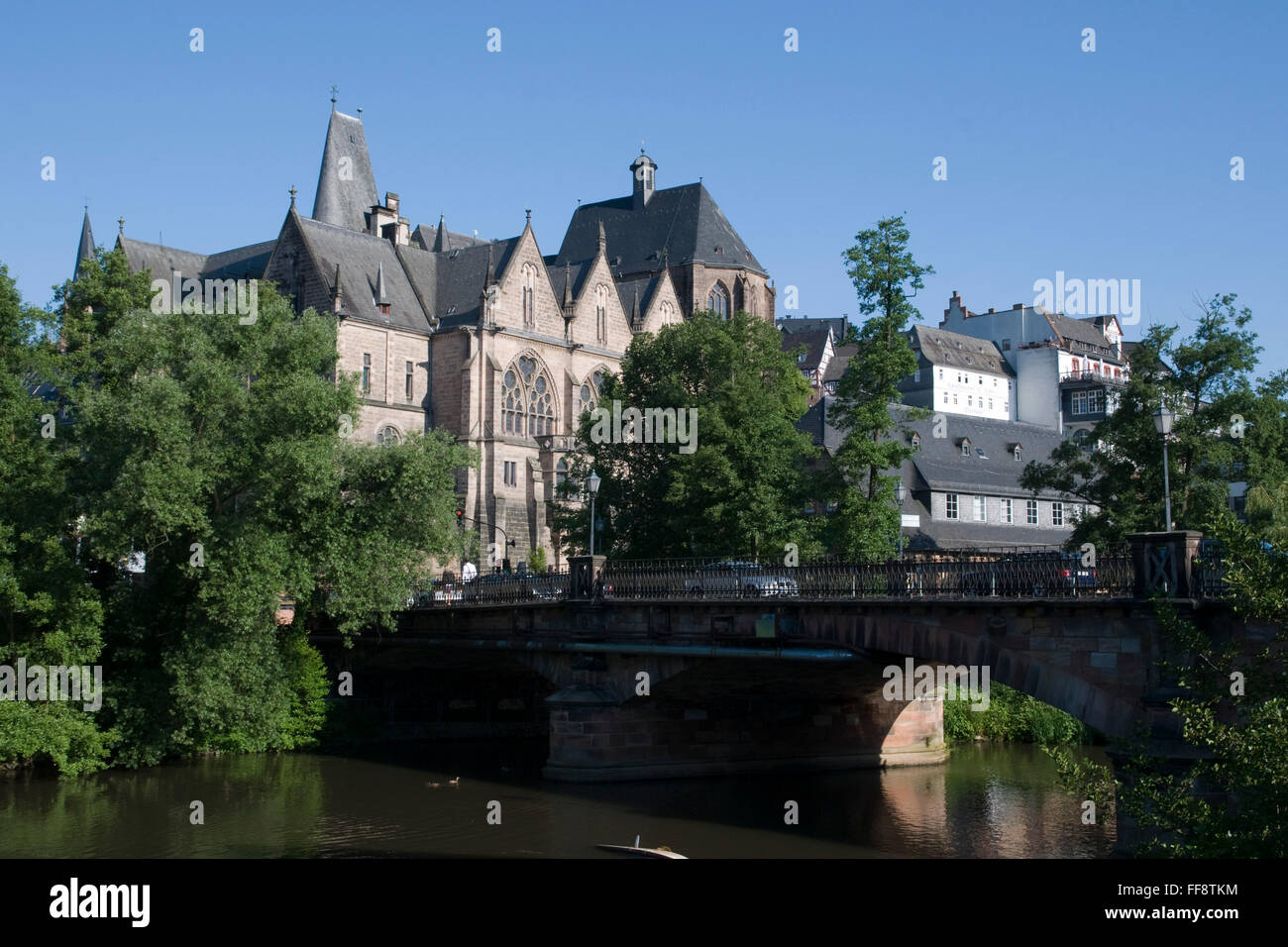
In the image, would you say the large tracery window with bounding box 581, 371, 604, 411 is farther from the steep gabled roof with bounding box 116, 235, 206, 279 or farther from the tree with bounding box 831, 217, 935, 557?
the tree with bounding box 831, 217, 935, 557

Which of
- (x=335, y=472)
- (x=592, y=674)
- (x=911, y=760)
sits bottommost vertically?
(x=911, y=760)

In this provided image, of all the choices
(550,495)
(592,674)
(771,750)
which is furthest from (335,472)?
(550,495)

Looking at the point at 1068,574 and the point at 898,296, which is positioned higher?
the point at 898,296

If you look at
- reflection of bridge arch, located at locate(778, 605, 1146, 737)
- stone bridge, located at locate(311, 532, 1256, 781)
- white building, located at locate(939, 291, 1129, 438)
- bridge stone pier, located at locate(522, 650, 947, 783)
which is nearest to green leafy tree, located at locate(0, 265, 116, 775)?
stone bridge, located at locate(311, 532, 1256, 781)

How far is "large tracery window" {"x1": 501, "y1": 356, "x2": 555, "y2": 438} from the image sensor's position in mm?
66562

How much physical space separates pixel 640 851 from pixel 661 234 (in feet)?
204

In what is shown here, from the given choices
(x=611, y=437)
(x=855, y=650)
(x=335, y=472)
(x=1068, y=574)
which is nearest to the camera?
(x=1068, y=574)

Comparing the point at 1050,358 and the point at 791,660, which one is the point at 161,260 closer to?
the point at 791,660

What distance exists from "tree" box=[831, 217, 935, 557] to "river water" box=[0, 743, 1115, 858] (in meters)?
6.86

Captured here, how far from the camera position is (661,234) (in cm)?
8375

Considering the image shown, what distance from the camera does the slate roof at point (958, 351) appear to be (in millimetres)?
100312
